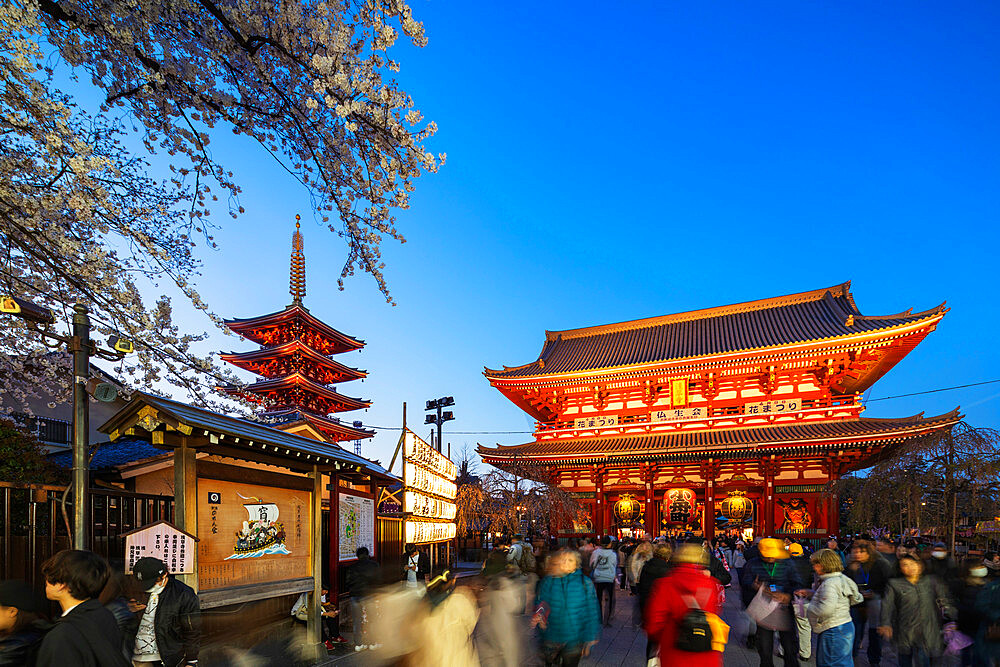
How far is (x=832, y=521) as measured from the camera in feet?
71.7

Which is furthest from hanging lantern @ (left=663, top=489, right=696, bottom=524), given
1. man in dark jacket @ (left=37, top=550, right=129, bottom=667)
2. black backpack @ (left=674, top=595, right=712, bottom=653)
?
man in dark jacket @ (left=37, top=550, right=129, bottom=667)

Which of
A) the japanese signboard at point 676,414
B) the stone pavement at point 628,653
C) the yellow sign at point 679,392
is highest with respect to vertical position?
the yellow sign at point 679,392

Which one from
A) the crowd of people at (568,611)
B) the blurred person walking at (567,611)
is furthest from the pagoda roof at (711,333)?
the blurred person walking at (567,611)

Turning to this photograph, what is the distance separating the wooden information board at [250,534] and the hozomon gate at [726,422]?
1589 centimetres

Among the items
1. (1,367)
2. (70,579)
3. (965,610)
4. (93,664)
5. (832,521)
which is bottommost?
(832,521)

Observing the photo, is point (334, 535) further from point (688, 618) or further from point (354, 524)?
point (688, 618)

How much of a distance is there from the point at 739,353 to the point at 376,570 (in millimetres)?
19072

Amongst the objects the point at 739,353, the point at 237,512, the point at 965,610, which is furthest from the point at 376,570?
the point at 739,353

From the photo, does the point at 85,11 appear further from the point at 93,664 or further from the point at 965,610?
the point at 965,610

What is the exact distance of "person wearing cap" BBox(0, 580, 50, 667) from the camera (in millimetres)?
3312

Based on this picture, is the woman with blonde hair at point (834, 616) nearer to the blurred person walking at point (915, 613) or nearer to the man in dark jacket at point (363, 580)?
the blurred person walking at point (915, 613)

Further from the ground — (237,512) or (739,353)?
(739,353)

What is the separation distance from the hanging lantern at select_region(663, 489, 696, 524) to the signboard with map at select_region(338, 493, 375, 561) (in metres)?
14.5

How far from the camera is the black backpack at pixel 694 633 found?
4445mm
